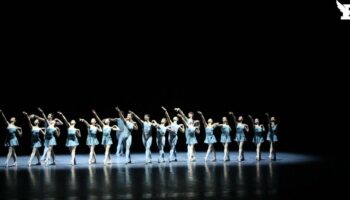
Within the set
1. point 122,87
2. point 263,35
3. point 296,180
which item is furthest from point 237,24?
point 296,180

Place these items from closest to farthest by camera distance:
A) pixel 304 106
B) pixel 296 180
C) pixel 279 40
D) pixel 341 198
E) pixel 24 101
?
pixel 341 198 → pixel 296 180 → pixel 279 40 → pixel 24 101 → pixel 304 106

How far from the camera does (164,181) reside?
9.41m

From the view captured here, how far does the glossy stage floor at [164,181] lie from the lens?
7.78m

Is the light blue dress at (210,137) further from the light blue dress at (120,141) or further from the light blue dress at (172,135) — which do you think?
the light blue dress at (120,141)

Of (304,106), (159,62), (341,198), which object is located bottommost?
(341,198)

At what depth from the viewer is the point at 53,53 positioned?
17.4 m

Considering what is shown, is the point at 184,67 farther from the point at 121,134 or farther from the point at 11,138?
the point at 11,138

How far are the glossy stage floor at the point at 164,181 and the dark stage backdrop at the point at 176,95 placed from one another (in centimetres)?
606

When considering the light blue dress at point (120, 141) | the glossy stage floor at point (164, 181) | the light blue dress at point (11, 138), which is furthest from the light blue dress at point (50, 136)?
the light blue dress at point (120, 141)

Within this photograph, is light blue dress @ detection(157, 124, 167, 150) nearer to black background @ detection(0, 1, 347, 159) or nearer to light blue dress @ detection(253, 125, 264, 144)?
light blue dress @ detection(253, 125, 264, 144)

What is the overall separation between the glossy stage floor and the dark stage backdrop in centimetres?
606

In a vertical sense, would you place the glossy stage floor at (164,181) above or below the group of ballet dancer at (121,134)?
below

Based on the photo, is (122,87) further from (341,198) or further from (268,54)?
(341,198)

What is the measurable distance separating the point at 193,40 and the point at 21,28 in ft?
21.2
